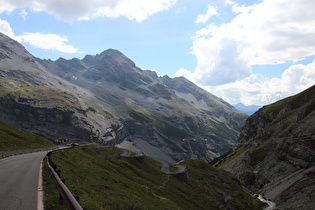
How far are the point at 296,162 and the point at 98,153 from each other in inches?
3381

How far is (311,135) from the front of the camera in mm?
110125

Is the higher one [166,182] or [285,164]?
[285,164]

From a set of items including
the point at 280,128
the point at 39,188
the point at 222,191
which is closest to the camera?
the point at 39,188

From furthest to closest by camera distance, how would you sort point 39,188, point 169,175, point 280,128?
point 280,128 < point 169,175 < point 39,188

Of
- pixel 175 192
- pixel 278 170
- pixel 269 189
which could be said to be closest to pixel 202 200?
pixel 175 192

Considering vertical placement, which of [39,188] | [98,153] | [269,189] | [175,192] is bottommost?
[269,189]

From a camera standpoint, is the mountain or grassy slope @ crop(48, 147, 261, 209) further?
the mountain

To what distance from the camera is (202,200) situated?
241 feet

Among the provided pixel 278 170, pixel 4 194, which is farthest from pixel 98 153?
pixel 278 170

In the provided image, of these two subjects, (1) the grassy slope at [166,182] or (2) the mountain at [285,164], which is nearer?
(1) the grassy slope at [166,182]

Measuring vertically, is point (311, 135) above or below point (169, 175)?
above

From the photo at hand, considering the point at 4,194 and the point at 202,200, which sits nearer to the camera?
the point at 4,194

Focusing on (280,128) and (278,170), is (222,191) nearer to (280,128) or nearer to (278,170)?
(278,170)

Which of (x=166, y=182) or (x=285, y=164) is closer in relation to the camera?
(x=166, y=182)
